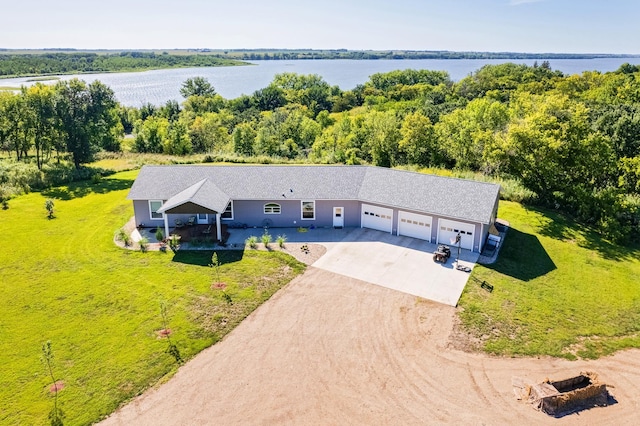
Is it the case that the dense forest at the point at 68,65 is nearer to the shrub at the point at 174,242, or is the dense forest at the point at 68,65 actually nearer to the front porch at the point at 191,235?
the front porch at the point at 191,235

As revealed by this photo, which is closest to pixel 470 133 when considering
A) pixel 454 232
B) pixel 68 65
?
pixel 454 232

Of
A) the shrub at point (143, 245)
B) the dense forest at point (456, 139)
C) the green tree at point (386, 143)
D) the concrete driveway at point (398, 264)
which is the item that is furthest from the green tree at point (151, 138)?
the concrete driveway at point (398, 264)

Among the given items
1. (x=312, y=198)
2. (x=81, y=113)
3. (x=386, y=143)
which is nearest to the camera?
(x=312, y=198)

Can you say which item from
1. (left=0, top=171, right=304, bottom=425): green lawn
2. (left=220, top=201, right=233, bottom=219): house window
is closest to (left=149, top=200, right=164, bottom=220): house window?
(left=0, top=171, right=304, bottom=425): green lawn

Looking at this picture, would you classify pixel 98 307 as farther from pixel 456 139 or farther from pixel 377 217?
pixel 456 139

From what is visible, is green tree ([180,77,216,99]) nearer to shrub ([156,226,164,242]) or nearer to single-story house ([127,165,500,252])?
single-story house ([127,165,500,252])

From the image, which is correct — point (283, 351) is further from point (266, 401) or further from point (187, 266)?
point (187, 266)

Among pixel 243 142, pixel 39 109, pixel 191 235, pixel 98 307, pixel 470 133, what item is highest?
pixel 39 109
